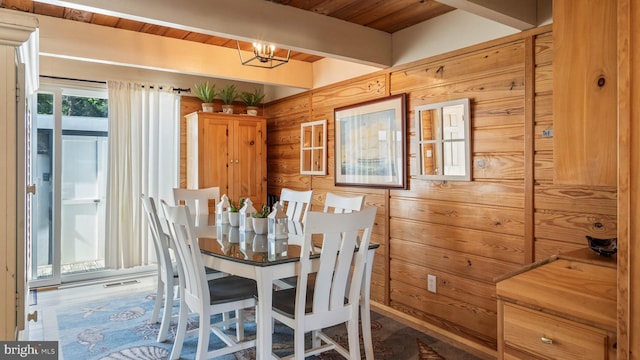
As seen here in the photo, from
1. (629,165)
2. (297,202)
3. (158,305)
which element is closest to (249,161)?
(297,202)

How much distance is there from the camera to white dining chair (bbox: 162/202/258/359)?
2.17 metres

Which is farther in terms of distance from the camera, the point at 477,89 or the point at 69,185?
the point at 69,185

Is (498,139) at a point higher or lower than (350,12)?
lower

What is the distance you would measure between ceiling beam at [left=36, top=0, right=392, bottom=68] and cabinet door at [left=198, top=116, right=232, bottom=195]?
68.2 inches

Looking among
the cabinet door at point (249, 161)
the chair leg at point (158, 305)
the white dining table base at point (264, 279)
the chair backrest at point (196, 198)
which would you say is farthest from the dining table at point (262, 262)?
the cabinet door at point (249, 161)

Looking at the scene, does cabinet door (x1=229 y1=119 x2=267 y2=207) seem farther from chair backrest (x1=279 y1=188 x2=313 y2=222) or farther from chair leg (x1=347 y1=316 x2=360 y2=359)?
chair leg (x1=347 y1=316 x2=360 y2=359)

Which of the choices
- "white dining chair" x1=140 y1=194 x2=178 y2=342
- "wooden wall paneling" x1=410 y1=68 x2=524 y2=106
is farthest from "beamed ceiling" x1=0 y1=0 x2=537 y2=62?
"white dining chair" x1=140 y1=194 x2=178 y2=342

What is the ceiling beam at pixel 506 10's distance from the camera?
211 cm

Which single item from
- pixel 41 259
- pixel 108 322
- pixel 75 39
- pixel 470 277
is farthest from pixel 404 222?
pixel 41 259

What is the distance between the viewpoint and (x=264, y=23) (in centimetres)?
271

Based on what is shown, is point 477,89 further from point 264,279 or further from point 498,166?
point 264,279

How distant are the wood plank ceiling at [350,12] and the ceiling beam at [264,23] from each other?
0.08 meters

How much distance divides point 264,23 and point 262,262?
1.65 meters

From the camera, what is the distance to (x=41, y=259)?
399 centimetres
